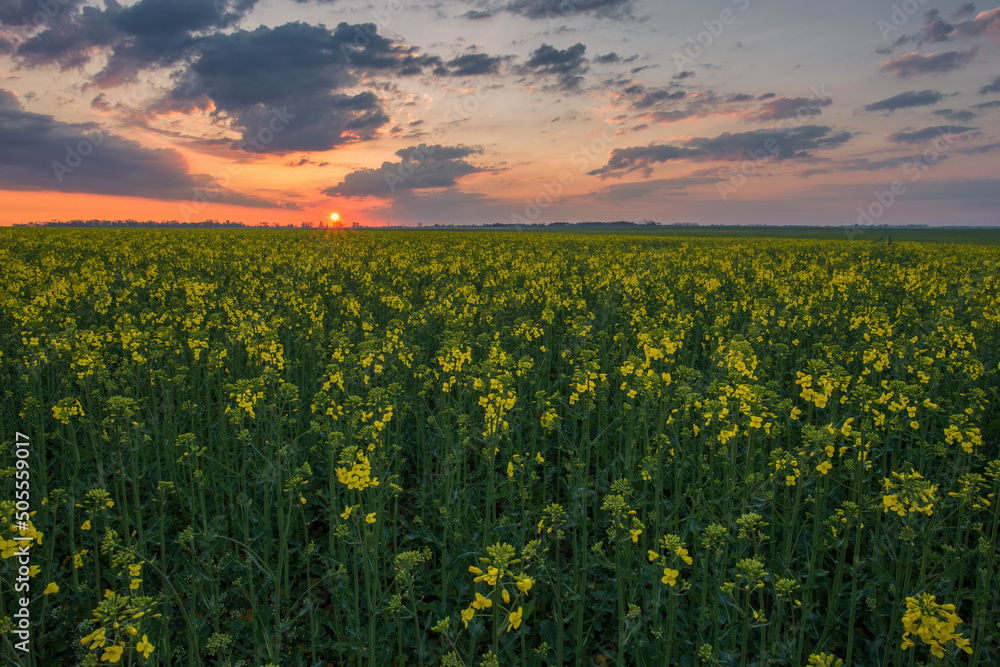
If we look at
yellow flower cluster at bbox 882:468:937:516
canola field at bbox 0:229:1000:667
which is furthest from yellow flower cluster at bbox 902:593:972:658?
yellow flower cluster at bbox 882:468:937:516

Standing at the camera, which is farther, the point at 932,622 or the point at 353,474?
the point at 353,474

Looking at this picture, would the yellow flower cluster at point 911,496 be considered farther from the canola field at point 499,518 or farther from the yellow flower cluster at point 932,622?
the yellow flower cluster at point 932,622

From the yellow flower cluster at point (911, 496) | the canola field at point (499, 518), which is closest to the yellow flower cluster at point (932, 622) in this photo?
the canola field at point (499, 518)

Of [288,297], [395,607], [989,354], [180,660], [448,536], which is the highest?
[288,297]

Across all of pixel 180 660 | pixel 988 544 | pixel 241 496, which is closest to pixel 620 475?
pixel 988 544

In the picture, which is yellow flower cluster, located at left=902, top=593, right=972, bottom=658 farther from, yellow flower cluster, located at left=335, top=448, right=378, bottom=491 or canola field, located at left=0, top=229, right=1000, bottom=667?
yellow flower cluster, located at left=335, top=448, right=378, bottom=491

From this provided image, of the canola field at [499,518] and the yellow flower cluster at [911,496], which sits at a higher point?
the yellow flower cluster at [911,496]

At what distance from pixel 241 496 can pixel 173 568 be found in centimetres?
123

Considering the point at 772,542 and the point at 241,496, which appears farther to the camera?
the point at 772,542

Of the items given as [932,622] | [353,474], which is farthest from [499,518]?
[932,622]

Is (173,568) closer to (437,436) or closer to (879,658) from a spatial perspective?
(437,436)

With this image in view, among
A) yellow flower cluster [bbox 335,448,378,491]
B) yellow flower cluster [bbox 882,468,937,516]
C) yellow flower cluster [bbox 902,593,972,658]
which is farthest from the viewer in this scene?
yellow flower cluster [bbox 335,448,378,491]

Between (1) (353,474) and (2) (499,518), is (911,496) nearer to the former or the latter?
(2) (499,518)

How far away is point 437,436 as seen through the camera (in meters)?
5.78
